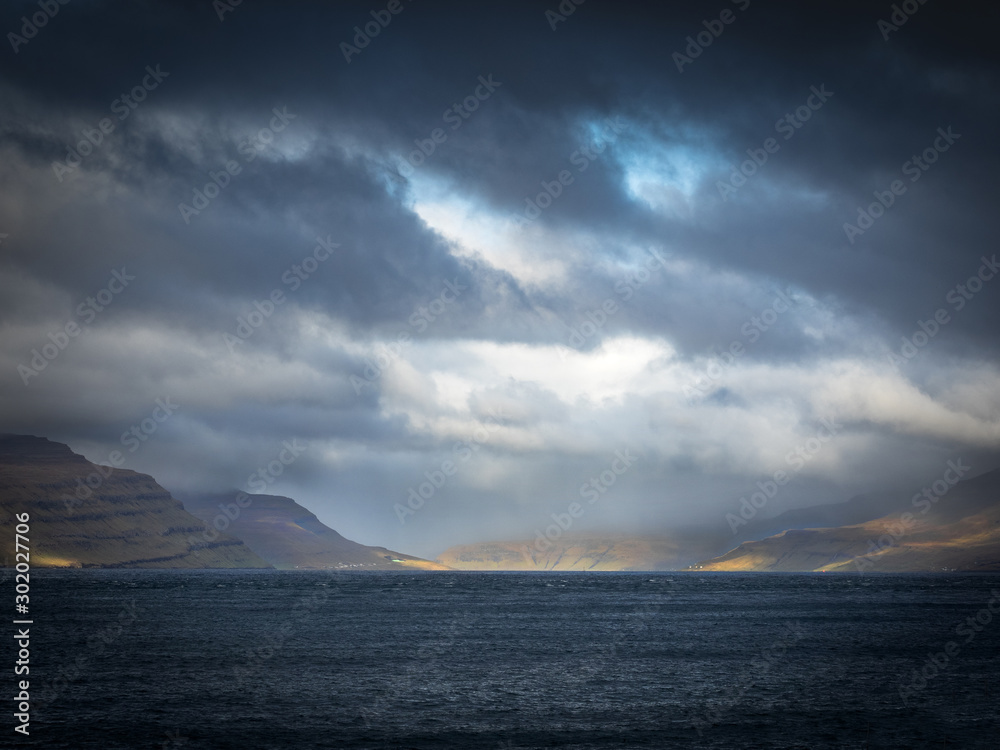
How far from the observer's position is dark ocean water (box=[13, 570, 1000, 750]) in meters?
57.0

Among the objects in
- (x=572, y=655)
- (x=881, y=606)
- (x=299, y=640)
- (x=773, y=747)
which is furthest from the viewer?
(x=881, y=606)

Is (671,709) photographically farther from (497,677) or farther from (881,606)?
(881,606)

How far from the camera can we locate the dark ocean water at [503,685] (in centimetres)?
5697

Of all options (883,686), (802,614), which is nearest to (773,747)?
(883,686)

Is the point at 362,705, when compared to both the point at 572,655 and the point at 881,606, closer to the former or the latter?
the point at 572,655

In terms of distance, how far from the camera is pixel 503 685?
75312 mm

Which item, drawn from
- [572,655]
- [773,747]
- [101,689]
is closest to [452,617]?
[572,655]

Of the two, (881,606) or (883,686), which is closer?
(883,686)

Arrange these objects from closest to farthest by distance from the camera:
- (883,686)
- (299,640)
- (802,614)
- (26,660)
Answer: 1. (883,686)
2. (26,660)
3. (299,640)
4. (802,614)

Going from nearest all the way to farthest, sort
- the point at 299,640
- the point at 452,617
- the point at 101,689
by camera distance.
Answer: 1. the point at 101,689
2. the point at 299,640
3. the point at 452,617

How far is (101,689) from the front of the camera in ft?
234

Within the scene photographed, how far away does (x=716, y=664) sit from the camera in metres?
A: 90.3

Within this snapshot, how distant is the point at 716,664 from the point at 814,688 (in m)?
16.3

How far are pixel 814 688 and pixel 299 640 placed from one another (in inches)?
2611
